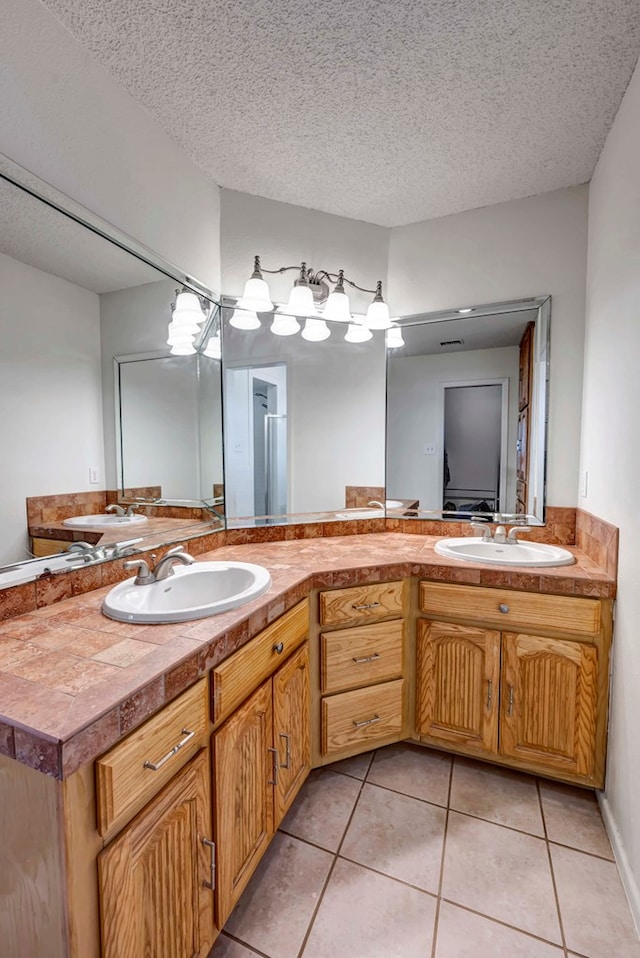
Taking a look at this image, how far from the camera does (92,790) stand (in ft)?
2.27

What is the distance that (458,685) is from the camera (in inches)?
64.6

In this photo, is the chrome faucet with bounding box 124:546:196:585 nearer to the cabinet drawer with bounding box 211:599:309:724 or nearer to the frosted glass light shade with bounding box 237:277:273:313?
the cabinet drawer with bounding box 211:599:309:724

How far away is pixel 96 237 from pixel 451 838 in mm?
2227

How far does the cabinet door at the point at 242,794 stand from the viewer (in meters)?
1.01

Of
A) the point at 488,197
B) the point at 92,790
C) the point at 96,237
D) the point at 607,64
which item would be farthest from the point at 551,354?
the point at 92,790

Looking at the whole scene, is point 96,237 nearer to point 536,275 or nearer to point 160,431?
point 160,431

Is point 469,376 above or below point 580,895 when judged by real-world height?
above

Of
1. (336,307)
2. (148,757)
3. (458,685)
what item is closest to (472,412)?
(336,307)

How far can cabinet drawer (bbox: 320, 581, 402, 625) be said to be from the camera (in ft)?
5.05

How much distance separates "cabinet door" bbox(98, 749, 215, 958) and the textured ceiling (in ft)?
6.30

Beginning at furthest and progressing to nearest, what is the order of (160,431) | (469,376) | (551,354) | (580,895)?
(469,376) → (551,354) → (160,431) → (580,895)

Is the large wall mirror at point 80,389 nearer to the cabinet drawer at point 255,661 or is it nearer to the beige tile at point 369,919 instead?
the cabinet drawer at point 255,661

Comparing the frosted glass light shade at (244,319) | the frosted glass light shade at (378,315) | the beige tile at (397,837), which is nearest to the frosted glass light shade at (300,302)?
the frosted glass light shade at (244,319)

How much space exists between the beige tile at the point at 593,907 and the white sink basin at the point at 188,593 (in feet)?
3.97
